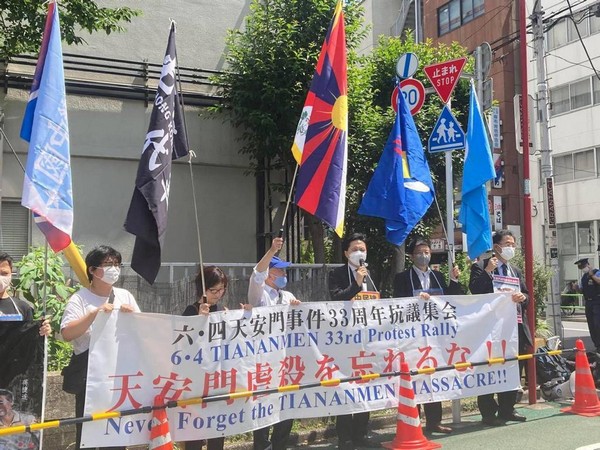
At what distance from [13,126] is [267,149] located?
4.14m

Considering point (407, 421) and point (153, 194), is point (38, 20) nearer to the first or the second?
point (153, 194)

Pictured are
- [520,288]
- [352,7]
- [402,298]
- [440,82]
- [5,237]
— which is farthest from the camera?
[352,7]

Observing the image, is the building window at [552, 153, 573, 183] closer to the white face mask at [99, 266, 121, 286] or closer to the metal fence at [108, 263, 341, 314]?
the metal fence at [108, 263, 341, 314]

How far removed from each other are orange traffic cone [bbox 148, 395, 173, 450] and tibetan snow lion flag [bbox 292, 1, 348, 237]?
2191mm

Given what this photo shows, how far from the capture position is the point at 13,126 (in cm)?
1001

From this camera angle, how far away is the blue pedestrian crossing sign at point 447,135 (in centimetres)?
803

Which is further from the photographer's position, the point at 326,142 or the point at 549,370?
the point at 549,370

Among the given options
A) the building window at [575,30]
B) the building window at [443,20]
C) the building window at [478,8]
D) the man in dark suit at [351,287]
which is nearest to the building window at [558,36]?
the building window at [575,30]

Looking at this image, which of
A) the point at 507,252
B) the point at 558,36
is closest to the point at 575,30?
the point at 558,36

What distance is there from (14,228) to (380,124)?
6569 millimetres

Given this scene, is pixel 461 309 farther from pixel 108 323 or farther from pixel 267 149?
pixel 267 149

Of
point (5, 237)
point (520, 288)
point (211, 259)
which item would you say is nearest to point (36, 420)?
point (520, 288)

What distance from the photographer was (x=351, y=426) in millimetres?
6000

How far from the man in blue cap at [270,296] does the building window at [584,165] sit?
28307mm
